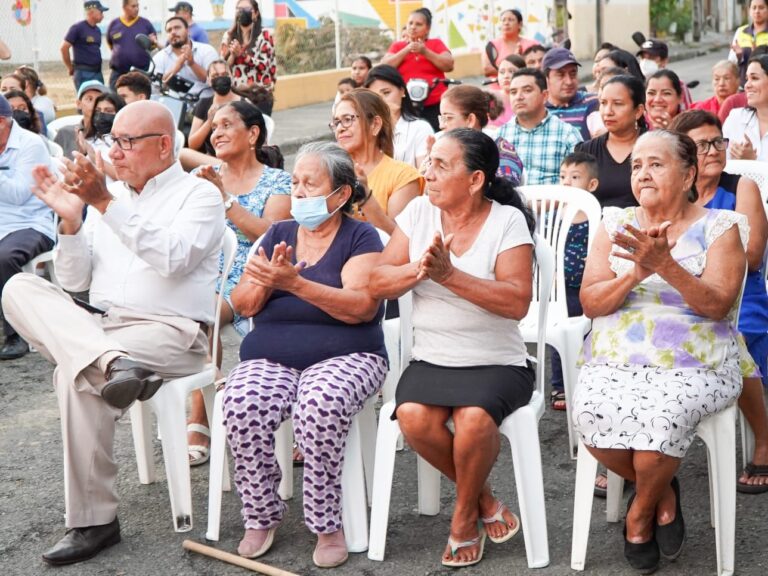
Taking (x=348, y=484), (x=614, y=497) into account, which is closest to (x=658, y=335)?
(x=614, y=497)

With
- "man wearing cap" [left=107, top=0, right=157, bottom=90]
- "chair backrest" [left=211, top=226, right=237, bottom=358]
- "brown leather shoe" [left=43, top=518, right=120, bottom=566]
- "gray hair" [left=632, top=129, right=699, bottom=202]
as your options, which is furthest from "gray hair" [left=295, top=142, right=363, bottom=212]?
"man wearing cap" [left=107, top=0, right=157, bottom=90]

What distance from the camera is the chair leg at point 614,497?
405 centimetres

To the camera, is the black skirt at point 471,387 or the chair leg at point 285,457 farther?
the chair leg at point 285,457

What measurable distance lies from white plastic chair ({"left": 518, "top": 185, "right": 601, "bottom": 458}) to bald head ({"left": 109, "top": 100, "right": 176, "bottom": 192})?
1.49 meters

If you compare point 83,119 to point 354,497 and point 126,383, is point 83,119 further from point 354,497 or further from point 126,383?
point 354,497

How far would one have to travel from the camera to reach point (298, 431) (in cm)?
386

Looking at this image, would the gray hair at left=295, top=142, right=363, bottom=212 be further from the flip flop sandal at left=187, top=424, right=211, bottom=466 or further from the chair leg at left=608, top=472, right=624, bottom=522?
the chair leg at left=608, top=472, right=624, bottom=522

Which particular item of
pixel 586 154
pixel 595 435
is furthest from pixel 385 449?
pixel 586 154

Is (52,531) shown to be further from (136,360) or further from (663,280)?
(663,280)

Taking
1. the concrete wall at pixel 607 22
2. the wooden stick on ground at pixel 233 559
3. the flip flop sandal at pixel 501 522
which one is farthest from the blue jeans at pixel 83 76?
the concrete wall at pixel 607 22

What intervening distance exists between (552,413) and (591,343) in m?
1.25

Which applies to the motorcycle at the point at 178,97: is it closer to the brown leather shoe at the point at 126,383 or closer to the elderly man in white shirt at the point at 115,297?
the elderly man in white shirt at the point at 115,297

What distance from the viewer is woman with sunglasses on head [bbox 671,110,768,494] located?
428cm

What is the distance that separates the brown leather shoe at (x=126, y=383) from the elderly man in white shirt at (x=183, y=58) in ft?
23.3
